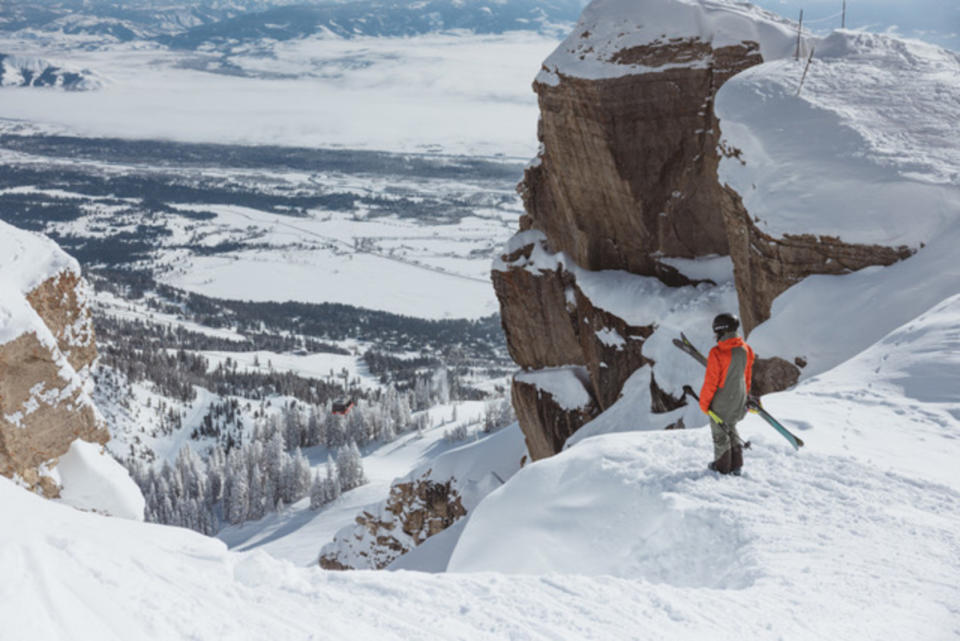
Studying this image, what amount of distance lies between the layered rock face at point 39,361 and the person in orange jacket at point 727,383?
15.6 meters

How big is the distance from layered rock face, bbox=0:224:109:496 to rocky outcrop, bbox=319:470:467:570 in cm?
2113

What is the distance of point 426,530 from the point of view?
39.8 m

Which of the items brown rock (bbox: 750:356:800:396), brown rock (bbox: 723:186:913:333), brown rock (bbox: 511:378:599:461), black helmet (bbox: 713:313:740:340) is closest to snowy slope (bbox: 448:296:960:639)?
black helmet (bbox: 713:313:740:340)

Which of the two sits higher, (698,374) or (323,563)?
(698,374)

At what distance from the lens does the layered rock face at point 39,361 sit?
17547mm

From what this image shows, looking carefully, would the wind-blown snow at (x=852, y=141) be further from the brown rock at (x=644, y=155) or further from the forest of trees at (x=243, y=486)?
the forest of trees at (x=243, y=486)

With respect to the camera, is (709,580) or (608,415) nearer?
(709,580)

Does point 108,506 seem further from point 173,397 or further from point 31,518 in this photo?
point 173,397

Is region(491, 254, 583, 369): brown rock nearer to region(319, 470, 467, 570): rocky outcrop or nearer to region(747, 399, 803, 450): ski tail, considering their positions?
region(319, 470, 467, 570): rocky outcrop

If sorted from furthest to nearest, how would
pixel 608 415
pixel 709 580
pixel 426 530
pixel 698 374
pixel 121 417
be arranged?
pixel 121 417 < pixel 426 530 < pixel 608 415 < pixel 698 374 < pixel 709 580

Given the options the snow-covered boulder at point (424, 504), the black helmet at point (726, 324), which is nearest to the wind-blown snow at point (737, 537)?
the black helmet at point (726, 324)

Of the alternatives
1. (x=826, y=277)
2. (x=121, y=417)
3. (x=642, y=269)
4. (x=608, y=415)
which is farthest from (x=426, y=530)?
(x=121, y=417)

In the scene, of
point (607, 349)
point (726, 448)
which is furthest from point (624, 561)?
point (607, 349)

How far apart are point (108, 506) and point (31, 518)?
446 inches
